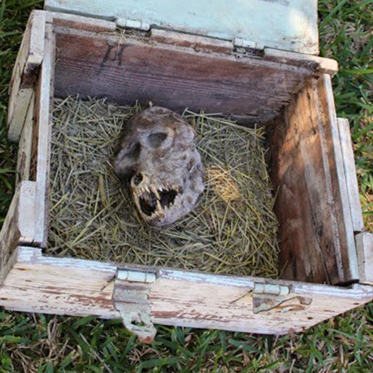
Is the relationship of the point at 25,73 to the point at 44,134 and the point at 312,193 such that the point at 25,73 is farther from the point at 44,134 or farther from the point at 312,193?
the point at 312,193

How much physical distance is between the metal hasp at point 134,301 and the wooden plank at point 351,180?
2.68 ft

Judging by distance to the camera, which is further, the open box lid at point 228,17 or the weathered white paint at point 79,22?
the open box lid at point 228,17

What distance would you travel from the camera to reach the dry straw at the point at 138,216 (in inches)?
107

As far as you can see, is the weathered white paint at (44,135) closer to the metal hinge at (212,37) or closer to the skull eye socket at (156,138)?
the metal hinge at (212,37)

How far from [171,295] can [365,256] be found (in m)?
0.67

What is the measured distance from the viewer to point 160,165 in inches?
105

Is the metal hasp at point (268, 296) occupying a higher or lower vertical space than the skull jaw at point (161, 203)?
lower

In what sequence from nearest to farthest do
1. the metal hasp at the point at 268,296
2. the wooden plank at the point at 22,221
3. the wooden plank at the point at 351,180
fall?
1. the wooden plank at the point at 22,221
2. the metal hasp at the point at 268,296
3. the wooden plank at the point at 351,180

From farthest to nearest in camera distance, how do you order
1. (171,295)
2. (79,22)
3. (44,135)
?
(79,22), (171,295), (44,135)

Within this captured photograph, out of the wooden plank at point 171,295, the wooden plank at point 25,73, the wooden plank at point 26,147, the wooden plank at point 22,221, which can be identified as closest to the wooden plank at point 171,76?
the wooden plank at point 25,73

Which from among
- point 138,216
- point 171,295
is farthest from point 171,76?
point 171,295

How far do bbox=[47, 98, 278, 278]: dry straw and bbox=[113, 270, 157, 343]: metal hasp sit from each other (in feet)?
1.63

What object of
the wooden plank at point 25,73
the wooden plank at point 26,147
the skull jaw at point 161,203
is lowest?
the skull jaw at point 161,203

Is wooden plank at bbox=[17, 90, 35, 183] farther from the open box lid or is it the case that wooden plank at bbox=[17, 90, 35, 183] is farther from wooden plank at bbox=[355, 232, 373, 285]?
wooden plank at bbox=[355, 232, 373, 285]
